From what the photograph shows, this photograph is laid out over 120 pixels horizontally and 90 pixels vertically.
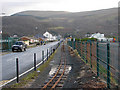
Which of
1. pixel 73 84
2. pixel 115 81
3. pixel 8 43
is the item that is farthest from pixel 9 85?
pixel 8 43

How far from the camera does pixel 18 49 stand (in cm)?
3544

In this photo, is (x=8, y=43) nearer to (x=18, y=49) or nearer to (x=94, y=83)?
(x=18, y=49)

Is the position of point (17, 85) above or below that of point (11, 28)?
below

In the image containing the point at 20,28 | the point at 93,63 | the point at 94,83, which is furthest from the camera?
the point at 20,28

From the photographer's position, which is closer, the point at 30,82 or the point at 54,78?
the point at 30,82

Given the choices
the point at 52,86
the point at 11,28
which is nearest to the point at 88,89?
the point at 52,86

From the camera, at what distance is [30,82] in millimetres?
9867

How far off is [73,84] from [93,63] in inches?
122

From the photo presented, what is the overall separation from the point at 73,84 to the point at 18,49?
27.4 meters

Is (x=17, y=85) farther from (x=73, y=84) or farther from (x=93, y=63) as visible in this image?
(x=93, y=63)

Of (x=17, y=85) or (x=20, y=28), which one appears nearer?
(x=17, y=85)

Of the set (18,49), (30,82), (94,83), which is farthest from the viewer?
(18,49)

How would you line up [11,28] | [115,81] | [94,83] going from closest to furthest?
[115,81] → [94,83] → [11,28]

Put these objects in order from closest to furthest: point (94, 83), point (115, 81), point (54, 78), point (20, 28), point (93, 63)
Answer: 1. point (115, 81)
2. point (94, 83)
3. point (54, 78)
4. point (93, 63)
5. point (20, 28)
